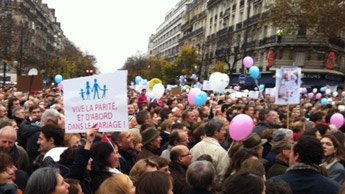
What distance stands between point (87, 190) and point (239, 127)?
2349mm

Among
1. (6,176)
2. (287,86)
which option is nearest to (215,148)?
(6,176)

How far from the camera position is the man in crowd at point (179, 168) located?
4875 millimetres

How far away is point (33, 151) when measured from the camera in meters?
6.53

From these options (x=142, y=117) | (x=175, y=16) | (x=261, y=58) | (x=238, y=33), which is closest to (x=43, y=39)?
(x=175, y=16)

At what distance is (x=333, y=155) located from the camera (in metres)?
5.72

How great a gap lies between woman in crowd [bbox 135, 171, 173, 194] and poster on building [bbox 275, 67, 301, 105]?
687cm

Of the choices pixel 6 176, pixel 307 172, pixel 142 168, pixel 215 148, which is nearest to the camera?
pixel 6 176

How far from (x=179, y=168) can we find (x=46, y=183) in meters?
1.87

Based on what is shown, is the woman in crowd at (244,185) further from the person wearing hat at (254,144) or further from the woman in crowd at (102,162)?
the person wearing hat at (254,144)

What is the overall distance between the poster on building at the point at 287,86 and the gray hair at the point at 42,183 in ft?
23.8

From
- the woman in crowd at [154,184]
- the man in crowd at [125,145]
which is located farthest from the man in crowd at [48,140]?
the woman in crowd at [154,184]

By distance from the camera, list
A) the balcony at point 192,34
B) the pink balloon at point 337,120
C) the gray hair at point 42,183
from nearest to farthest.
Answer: the gray hair at point 42,183 < the pink balloon at point 337,120 < the balcony at point 192,34

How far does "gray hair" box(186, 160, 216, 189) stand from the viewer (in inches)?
171

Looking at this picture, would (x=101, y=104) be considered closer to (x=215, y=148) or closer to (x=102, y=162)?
(x=102, y=162)
